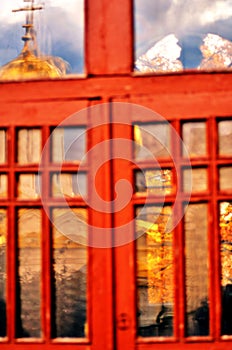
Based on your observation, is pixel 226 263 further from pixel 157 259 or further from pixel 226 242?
pixel 157 259

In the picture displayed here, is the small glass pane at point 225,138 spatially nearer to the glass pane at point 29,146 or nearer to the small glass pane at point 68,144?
the small glass pane at point 68,144

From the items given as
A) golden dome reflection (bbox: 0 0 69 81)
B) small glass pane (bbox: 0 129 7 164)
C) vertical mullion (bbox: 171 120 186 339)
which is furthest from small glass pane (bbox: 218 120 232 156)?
small glass pane (bbox: 0 129 7 164)

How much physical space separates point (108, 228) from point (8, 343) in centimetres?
70

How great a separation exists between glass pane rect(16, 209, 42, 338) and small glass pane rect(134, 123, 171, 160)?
54 cm

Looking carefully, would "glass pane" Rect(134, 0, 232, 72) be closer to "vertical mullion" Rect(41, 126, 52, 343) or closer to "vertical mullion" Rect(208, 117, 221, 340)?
"vertical mullion" Rect(208, 117, 221, 340)

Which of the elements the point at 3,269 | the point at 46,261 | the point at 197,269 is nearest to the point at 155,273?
the point at 197,269

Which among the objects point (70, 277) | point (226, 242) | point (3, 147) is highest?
point (3, 147)

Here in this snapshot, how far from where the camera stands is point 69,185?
2.55m

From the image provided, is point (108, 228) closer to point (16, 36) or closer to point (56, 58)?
point (56, 58)

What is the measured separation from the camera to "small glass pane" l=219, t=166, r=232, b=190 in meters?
2.50

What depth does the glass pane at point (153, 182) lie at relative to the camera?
2506mm

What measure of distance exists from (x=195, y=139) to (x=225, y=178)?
218mm

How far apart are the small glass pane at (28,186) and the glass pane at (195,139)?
2.25 ft

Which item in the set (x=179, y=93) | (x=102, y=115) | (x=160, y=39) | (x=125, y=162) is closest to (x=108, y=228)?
(x=125, y=162)
